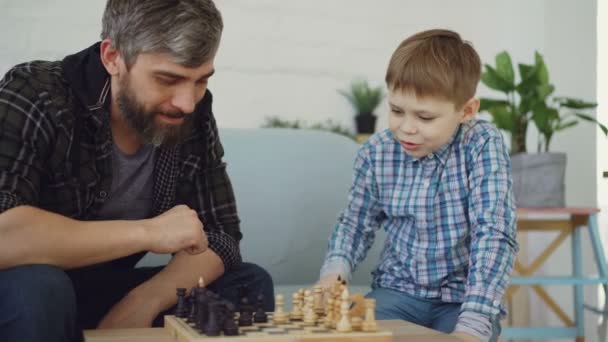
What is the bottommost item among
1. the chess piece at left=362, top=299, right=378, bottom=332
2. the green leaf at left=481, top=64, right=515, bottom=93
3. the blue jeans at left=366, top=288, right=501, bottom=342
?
the blue jeans at left=366, top=288, right=501, bottom=342

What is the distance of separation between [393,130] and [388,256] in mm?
335

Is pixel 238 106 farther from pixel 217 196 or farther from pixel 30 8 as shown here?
pixel 217 196

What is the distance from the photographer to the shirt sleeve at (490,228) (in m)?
1.72

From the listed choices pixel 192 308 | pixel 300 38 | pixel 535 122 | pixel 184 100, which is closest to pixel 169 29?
pixel 184 100

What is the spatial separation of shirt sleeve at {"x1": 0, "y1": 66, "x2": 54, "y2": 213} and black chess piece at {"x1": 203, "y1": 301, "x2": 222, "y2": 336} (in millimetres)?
A: 462

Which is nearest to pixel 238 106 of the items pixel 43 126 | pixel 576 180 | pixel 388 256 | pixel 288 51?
pixel 288 51

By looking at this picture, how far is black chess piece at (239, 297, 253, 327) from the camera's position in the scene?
136cm

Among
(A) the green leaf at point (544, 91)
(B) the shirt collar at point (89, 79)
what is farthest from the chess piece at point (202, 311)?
(A) the green leaf at point (544, 91)

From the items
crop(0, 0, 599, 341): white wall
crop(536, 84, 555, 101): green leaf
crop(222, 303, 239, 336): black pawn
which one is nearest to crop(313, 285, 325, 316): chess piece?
crop(222, 303, 239, 336): black pawn

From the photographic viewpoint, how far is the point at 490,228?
1770mm

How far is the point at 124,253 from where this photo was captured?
1513 mm

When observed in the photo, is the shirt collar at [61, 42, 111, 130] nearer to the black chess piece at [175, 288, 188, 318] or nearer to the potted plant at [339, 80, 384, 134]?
the black chess piece at [175, 288, 188, 318]

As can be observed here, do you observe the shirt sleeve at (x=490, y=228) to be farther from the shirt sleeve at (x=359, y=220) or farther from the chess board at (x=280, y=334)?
the chess board at (x=280, y=334)

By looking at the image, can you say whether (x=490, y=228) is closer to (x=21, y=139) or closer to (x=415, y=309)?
(x=415, y=309)
